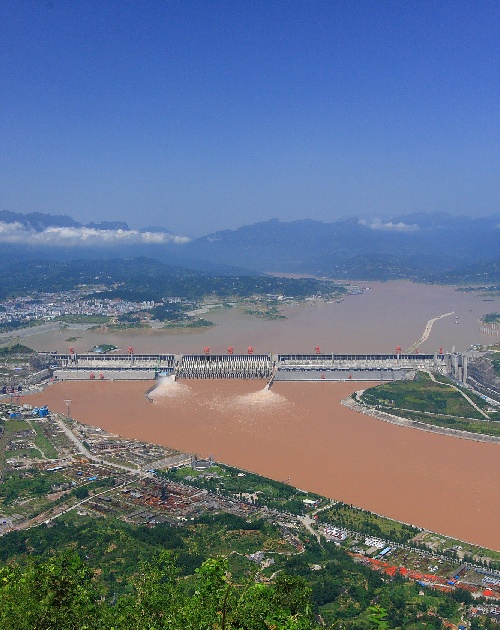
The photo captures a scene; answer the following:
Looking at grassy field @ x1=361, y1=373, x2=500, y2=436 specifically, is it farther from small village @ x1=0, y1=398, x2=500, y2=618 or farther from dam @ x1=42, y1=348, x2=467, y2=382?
small village @ x1=0, y1=398, x2=500, y2=618

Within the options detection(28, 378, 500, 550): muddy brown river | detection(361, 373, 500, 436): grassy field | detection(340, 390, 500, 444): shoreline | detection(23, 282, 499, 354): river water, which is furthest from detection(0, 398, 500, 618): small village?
detection(23, 282, 499, 354): river water

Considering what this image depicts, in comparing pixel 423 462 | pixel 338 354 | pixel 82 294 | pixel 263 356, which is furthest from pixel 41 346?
pixel 423 462

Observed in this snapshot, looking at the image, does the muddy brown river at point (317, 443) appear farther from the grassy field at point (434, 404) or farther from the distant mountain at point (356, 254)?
the distant mountain at point (356, 254)

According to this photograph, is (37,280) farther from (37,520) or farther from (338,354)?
(37,520)

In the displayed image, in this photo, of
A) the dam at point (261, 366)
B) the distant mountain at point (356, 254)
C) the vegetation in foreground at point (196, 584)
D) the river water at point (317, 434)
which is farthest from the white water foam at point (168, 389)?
the distant mountain at point (356, 254)

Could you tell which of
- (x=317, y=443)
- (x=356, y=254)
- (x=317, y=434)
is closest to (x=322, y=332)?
(x=317, y=434)

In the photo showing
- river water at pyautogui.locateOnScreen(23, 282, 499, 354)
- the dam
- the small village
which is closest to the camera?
the small village

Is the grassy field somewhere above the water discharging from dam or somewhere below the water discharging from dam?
above
